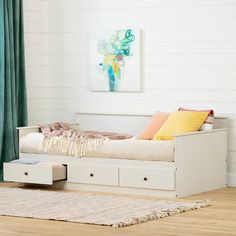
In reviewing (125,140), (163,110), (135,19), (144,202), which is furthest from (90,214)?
(135,19)

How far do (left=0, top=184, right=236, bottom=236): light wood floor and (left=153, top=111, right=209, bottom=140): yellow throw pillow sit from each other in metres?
1.18

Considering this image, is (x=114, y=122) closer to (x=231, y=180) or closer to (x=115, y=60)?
(x=115, y=60)

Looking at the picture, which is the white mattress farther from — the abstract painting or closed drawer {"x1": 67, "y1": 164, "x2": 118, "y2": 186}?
the abstract painting

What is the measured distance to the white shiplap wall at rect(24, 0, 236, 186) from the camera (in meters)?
7.00

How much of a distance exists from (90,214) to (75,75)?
8.76ft

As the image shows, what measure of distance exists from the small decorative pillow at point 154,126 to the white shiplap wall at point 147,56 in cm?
27

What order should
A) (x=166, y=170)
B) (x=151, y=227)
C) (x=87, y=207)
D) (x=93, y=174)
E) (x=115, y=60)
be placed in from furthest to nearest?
(x=115, y=60) → (x=93, y=174) → (x=166, y=170) → (x=87, y=207) → (x=151, y=227)

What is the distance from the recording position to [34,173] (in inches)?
263

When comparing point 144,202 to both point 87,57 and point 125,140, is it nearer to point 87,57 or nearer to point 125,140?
point 125,140

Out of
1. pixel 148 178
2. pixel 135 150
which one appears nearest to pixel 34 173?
pixel 135 150

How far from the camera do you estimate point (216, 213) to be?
5.52m

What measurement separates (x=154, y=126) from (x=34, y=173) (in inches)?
46.3

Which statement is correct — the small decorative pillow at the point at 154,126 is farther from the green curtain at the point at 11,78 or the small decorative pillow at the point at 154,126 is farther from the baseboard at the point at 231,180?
the green curtain at the point at 11,78

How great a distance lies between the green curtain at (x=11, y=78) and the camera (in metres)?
7.39
